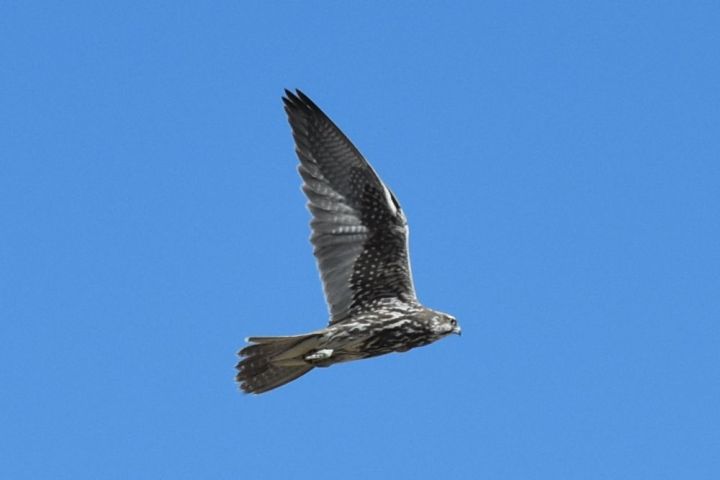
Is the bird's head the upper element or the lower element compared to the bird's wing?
lower

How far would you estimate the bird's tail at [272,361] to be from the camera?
1445cm

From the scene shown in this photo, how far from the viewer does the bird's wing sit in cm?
1523

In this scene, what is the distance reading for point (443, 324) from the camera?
14.7 meters

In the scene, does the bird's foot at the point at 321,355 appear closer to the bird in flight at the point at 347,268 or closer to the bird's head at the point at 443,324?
the bird in flight at the point at 347,268

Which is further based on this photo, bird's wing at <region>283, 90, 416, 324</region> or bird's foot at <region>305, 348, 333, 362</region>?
bird's wing at <region>283, 90, 416, 324</region>

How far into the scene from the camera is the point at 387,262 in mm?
15281

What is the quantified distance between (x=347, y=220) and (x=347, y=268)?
65cm

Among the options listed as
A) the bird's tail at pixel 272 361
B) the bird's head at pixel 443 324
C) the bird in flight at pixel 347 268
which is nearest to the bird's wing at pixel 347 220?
the bird in flight at pixel 347 268

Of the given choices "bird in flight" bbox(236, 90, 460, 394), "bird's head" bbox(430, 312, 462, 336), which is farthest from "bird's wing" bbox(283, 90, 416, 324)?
"bird's head" bbox(430, 312, 462, 336)

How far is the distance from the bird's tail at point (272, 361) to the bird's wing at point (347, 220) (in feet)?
2.36

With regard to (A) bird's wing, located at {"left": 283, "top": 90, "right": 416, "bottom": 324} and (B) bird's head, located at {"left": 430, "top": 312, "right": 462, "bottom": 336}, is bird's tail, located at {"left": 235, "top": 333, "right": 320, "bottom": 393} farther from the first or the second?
(B) bird's head, located at {"left": 430, "top": 312, "right": 462, "bottom": 336}

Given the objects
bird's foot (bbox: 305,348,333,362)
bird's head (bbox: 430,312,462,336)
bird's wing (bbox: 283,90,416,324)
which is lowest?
bird's foot (bbox: 305,348,333,362)

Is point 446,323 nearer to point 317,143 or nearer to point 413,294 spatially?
point 413,294

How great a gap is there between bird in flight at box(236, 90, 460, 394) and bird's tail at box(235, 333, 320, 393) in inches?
0.5
